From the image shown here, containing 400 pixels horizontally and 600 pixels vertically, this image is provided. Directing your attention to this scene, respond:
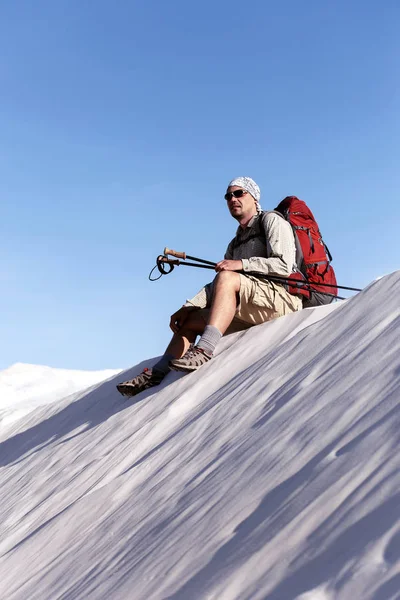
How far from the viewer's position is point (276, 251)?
166 inches

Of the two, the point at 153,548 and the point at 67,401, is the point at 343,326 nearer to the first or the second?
the point at 153,548

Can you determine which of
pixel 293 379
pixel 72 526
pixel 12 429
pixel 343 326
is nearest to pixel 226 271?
pixel 343 326

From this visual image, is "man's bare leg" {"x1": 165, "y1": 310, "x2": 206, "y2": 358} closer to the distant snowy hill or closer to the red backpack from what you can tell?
the red backpack

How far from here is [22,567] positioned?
255 cm

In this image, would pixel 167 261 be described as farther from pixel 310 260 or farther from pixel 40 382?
pixel 40 382

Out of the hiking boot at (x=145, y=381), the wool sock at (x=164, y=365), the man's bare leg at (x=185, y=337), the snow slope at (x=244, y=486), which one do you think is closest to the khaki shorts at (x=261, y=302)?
the man's bare leg at (x=185, y=337)

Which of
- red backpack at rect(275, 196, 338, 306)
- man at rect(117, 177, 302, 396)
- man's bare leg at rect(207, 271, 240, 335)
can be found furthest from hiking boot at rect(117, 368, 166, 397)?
red backpack at rect(275, 196, 338, 306)

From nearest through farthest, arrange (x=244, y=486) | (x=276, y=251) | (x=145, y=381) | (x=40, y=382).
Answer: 1. (x=244, y=486)
2. (x=276, y=251)
3. (x=145, y=381)
4. (x=40, y=382)

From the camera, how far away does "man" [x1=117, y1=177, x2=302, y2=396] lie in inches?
160

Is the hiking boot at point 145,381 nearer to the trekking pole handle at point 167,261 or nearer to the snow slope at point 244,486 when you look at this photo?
the snow slope at point 244,486

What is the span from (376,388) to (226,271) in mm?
2158

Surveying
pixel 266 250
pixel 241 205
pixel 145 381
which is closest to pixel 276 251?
pixel 266 250

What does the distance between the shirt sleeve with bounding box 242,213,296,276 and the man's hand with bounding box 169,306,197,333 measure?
49 cm

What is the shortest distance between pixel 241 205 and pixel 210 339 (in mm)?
948
